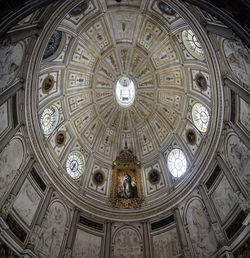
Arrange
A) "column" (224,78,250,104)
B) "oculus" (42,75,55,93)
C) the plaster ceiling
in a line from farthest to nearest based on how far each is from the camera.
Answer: the plaster ceiling → "oculus" (42,75,55,93) → "column" (224,78,250,104)

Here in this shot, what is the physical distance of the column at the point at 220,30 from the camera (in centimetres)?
1244

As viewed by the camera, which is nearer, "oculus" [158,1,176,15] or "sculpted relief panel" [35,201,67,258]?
"sculpted relief panel" [35,201,67,258]

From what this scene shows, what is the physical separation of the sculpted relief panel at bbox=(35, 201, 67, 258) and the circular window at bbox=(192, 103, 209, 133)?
13.0 metres

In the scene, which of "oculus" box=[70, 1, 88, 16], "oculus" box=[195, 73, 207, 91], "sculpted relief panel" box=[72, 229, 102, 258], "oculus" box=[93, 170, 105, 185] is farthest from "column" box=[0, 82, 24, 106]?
"oculus" box=[195, 73, 207, 91]

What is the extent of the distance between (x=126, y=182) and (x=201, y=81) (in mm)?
11638

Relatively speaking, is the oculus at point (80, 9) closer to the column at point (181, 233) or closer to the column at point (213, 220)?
the column at point (213, 220)

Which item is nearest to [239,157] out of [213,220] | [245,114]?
[245,114]

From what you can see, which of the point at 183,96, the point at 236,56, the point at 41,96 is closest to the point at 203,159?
the point at 183,96

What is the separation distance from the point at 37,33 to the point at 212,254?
17.5 metres

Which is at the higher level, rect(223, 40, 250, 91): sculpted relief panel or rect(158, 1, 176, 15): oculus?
rect(158, 1, 176, 15): oculus

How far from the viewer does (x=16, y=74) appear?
1579 cm

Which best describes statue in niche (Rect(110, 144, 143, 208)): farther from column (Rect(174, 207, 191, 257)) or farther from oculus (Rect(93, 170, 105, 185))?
column (Rect(174, 207, 191, 257))

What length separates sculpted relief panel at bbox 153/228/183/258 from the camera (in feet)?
63.1

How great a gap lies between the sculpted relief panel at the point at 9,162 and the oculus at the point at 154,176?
492 inches
